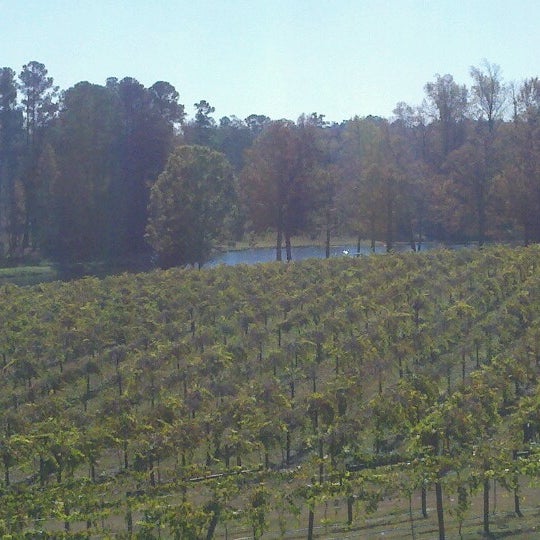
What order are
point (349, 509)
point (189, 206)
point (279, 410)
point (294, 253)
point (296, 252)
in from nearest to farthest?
point (349, 509) → point (279, 410) → point (189, 206) → point (294, 253) → point (296, 252)

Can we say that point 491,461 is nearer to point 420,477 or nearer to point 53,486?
point 420,477

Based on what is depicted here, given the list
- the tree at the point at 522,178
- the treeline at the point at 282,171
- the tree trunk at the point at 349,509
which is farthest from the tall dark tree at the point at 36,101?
the tree trunk at the point at 349,509

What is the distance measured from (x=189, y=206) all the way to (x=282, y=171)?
677cm

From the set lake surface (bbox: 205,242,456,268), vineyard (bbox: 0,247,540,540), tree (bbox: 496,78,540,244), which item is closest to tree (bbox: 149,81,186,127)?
lake surface (bbox: 205,242,456,268)

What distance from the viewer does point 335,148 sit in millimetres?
71000

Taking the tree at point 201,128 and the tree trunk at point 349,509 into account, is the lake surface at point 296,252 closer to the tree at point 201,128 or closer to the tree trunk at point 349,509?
the tree at point 201,128

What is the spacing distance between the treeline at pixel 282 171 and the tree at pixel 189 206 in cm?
52

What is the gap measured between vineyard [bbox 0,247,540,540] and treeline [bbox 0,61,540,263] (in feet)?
58.6

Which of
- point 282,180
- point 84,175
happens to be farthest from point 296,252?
point 84,175

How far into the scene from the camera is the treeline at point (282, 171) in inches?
1737

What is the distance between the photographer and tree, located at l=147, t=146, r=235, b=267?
4097cm

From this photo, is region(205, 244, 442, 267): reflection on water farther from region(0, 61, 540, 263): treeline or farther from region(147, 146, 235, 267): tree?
region(147, 146, 235, 267): tree

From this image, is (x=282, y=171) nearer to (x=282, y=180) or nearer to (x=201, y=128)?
(x=282, y=180)

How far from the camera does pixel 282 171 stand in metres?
45.8
